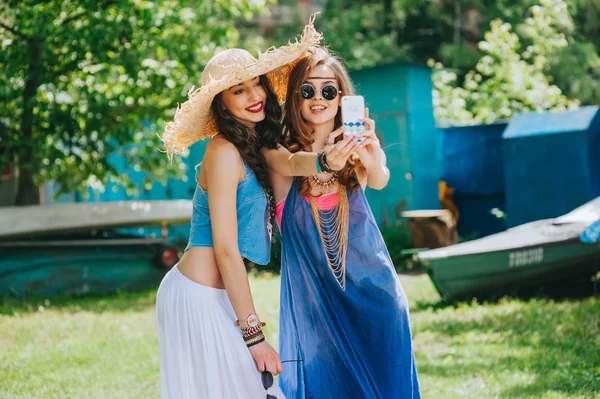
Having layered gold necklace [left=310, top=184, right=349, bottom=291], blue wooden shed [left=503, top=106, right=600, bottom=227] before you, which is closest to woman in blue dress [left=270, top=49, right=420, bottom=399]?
layered gold necklace [left=310, top=184, right=349, bottom=291]

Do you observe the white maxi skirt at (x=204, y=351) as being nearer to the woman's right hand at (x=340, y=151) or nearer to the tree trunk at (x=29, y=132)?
the woman's right hand at (x=340, y=151)

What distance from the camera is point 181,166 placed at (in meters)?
10.3

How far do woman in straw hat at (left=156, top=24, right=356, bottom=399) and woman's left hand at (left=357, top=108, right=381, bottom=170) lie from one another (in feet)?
0.21

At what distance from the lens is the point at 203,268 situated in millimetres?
2830

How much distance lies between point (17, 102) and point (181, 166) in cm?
229

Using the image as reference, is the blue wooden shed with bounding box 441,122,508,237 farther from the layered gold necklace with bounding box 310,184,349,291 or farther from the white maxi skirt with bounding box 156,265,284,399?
the white maxi skirt with bounding box 156,265,284,399

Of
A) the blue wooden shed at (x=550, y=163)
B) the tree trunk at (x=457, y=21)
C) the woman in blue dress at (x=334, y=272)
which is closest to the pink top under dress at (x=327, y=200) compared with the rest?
the woman in blue dress at (x=334, y=272)

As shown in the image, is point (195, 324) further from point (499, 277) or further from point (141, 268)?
point (141, 268)

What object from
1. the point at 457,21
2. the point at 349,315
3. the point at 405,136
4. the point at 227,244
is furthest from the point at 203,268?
the point at 457,21

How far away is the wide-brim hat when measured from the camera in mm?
2836

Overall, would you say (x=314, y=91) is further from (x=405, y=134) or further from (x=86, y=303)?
(x=405, y=134)

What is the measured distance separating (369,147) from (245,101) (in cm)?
50

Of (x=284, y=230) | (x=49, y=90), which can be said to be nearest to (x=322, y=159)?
(x=284, y=230)

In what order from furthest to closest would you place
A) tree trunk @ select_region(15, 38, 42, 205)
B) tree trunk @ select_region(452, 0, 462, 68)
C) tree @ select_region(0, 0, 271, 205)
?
tree trunk @ select_region(452, 0, 462, 68), tree trunk @ select_region(15, 38, 42, 205), tree @ select_region(0, 0, 271, 205)
